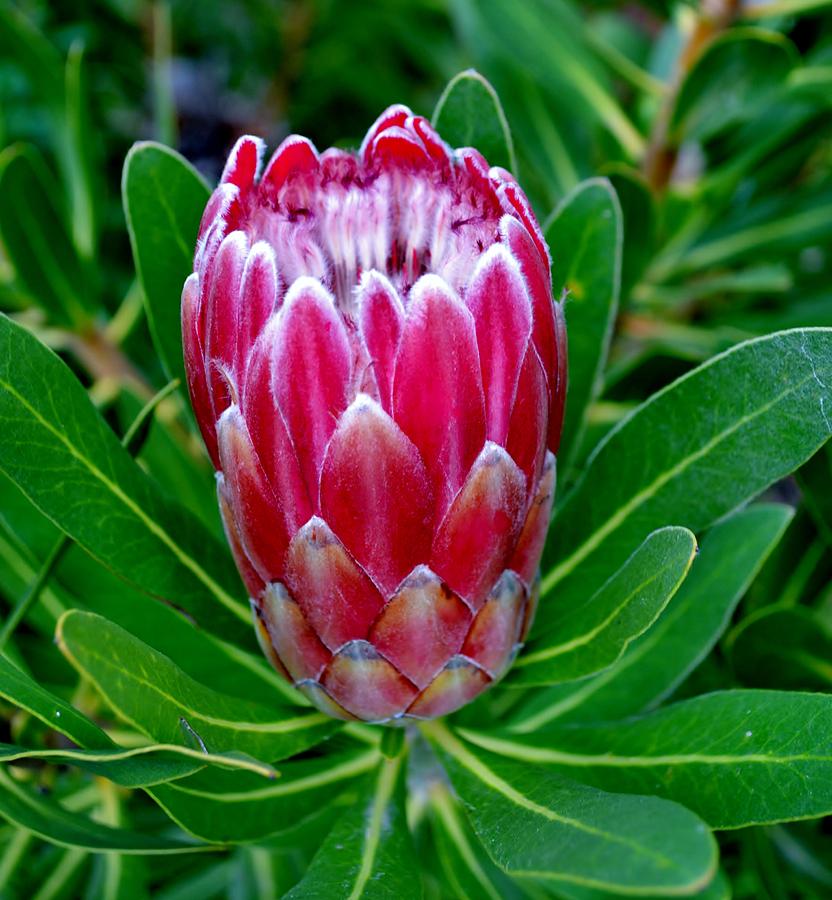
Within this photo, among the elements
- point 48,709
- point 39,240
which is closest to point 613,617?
point 48,709

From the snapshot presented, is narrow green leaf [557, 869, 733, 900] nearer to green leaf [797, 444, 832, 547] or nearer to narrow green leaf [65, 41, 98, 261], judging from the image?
green leaf [797, 444, 832, 547]

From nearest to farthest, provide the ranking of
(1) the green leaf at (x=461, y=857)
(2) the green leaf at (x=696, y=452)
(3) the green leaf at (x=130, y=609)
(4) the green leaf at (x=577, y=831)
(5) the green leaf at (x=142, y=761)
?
(4) the green leaf at (x=577, y=831) → (5) the green leaf at (x=142, y=761) → (2) the green leaf at (x=696, y=452) → (1) the green leaf at (x=461, y=857) → (3) the green leaf at (x=130, y=609)

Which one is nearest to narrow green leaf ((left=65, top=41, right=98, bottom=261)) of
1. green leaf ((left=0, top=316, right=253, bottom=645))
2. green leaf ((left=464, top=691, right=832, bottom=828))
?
green leaf ((left=0, top=316, right=253, bottom=645))

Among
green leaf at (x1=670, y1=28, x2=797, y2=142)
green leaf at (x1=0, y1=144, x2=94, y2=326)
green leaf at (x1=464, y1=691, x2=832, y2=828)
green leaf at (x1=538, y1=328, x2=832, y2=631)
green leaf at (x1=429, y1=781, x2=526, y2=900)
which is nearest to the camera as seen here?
green leaf at (x1=464, y1=691, x2=832, y2=828)

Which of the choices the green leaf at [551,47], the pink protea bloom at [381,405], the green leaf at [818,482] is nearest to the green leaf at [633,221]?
the green leaf at [551,47]

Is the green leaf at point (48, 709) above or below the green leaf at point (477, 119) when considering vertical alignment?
below

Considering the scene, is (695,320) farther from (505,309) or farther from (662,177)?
(505,309)

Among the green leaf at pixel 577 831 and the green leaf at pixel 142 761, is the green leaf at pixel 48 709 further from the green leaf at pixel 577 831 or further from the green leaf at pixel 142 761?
the green leaf at pixel 577 831

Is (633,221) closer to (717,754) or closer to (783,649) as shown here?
(783,649)
